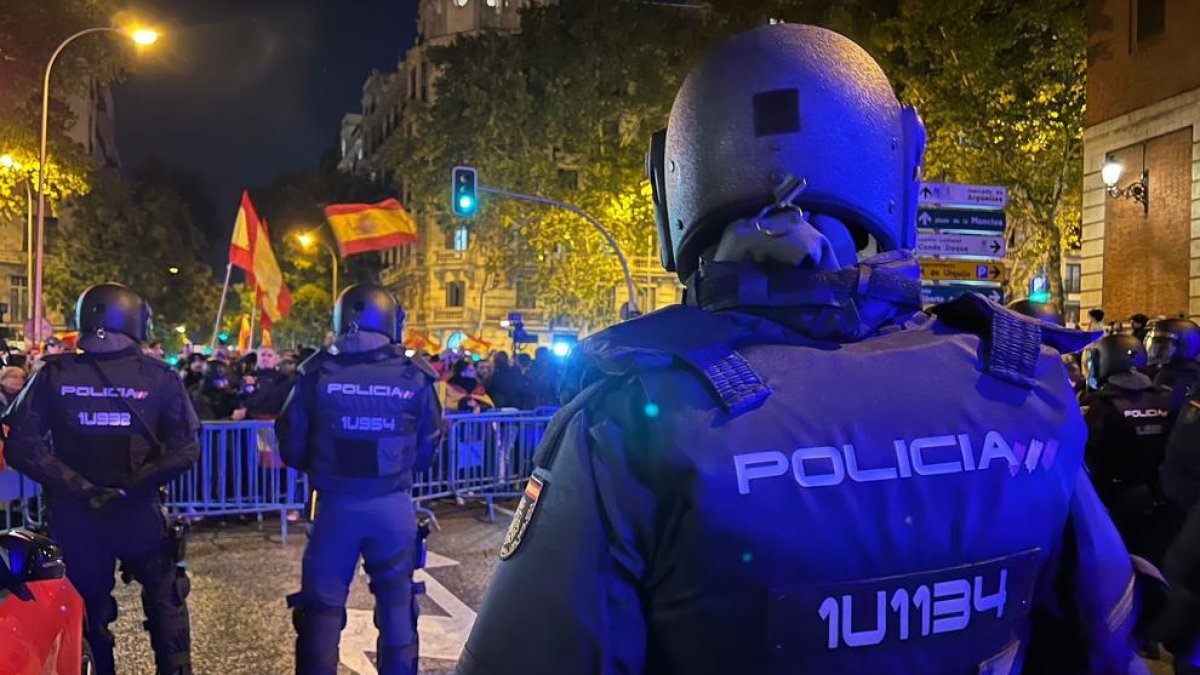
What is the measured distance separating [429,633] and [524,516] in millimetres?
4662

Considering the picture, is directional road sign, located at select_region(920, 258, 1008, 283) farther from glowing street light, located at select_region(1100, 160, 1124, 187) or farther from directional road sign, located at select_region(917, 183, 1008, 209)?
glowing street light, located at select_region(1100, 160, 1124, 187)

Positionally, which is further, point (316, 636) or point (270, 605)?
point (270, 605)

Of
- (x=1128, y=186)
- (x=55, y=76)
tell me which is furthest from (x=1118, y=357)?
(x=55, y=76)

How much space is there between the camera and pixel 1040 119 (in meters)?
18.1

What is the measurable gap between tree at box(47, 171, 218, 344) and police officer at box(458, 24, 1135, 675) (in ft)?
103

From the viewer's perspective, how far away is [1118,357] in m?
5.66

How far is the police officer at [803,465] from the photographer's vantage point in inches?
51.5

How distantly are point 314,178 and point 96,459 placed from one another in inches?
2059

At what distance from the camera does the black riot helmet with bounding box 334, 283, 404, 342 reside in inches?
185

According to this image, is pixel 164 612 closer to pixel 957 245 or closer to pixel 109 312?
pixel 109 312

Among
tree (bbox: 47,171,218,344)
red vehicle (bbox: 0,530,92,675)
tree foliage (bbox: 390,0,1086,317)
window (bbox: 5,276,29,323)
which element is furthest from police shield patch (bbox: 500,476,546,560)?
window (bbox: 5,276,29,323)

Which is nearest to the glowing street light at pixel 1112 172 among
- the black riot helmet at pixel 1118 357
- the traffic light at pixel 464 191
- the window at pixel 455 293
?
the traffic light at pixel 464 191

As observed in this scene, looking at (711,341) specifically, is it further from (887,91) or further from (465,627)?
(465,627)

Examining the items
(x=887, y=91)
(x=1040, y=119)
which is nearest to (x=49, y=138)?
(x=1040, y=119)
